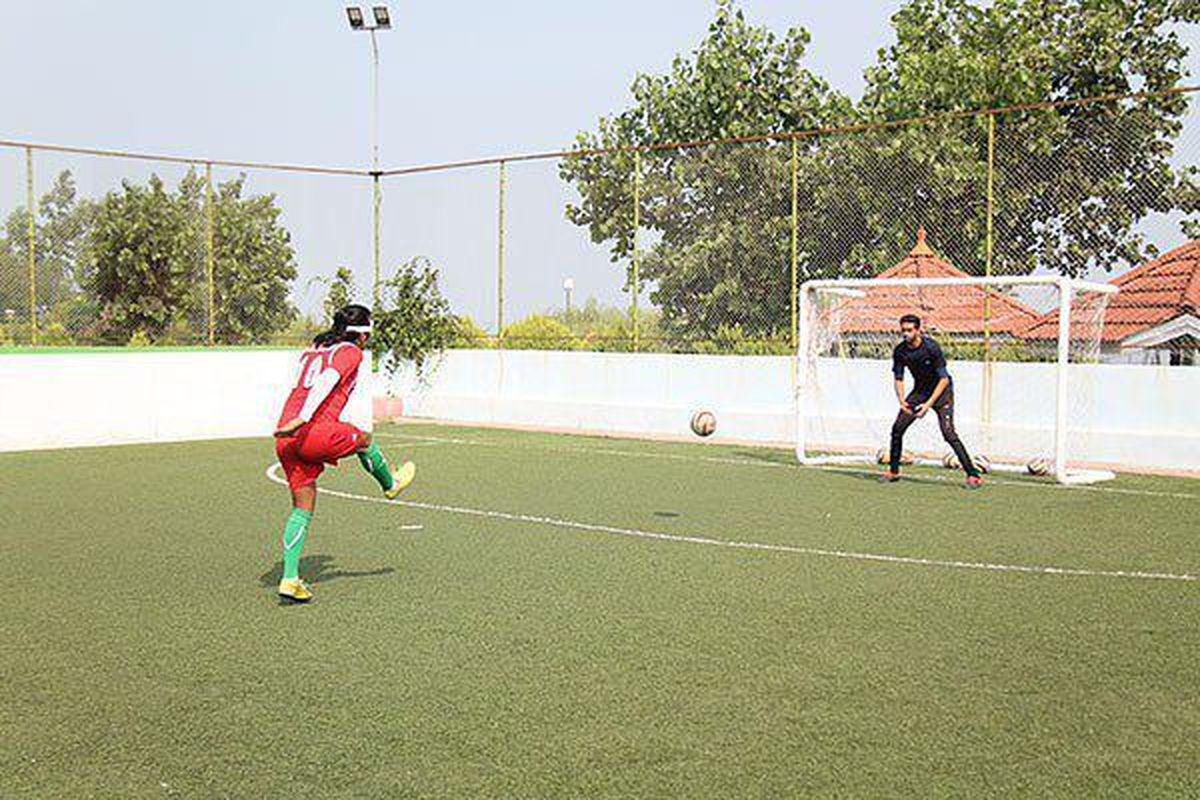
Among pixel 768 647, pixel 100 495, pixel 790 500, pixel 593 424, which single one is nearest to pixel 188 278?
pixel 593 424

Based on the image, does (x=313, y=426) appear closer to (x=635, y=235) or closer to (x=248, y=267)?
(x=635, y=235)

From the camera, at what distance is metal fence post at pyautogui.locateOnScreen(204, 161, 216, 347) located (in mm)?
23797

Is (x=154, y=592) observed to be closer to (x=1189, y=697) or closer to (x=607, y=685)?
(x=607, y=685)

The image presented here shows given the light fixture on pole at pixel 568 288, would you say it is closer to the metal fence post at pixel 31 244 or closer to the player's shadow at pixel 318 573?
the metal fence post at pixel 31 244

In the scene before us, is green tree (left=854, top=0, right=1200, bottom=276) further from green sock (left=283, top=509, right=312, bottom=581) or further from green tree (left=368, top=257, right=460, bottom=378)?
green sock (left=283, top=509, right=312, bottom=581)

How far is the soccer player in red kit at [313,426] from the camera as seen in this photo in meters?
8.26

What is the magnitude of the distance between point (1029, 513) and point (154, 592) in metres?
7.99

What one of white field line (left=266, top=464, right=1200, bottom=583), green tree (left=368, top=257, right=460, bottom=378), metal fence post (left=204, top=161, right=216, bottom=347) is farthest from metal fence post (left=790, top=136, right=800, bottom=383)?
metal fence post (left=204, top=161, right=216, bottom=347)

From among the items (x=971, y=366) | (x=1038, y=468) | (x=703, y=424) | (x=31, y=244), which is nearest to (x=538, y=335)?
(x=703, y=424)

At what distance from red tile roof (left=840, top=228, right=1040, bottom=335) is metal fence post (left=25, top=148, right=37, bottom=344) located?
40.4 ft

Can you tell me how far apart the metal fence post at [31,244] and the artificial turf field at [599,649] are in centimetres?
879

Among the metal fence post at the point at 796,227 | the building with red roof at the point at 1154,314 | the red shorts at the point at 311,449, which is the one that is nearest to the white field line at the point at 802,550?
the red shorts at the point at 311,449

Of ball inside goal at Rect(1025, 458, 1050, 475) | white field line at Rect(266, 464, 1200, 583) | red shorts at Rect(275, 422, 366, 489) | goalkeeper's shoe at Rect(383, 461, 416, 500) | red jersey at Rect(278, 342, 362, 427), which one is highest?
red jersey at Rect(278, 342, 362, 427)

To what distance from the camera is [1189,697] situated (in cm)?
622
